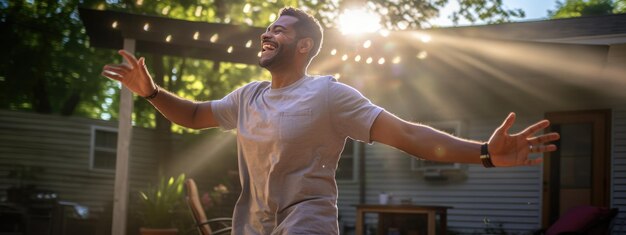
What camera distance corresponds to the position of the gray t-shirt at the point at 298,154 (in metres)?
2.71

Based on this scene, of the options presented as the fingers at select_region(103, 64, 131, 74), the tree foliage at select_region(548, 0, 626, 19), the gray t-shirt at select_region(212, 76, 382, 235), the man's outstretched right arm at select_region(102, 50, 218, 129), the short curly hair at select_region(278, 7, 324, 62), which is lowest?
the gray t-shirt at select_region(212, 76, 382, 235)

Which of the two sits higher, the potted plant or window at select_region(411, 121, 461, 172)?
window at select_region(411, 121, 461, 172)

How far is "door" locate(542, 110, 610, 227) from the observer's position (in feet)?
40.2

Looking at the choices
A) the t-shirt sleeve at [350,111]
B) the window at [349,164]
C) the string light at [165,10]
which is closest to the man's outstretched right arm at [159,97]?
the t-shirt sleeve at [350,111]

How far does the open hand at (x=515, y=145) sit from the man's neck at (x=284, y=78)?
2.56 feet

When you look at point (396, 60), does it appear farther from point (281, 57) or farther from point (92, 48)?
point (92, 48)

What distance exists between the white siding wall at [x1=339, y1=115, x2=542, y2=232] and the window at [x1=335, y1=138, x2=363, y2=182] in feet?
1.27

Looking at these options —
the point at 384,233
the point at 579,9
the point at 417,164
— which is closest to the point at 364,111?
the point at 384,233

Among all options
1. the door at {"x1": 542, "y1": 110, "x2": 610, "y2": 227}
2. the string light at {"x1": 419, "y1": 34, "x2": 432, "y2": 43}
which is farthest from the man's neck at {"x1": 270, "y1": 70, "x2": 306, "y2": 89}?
the door at {"x1": 542, "y1": 110, "x2": 610, "y2": 227}

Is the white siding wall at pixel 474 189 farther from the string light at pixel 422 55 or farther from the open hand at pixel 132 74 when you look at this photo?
the open hand at pixel 132 74

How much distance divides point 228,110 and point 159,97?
0.30m

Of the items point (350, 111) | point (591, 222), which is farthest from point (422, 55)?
point (350, 111)

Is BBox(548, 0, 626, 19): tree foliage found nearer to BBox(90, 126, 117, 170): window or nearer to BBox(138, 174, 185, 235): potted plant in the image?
BBox(90, 126, 117, 170): window

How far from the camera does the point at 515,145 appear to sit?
2541mm
